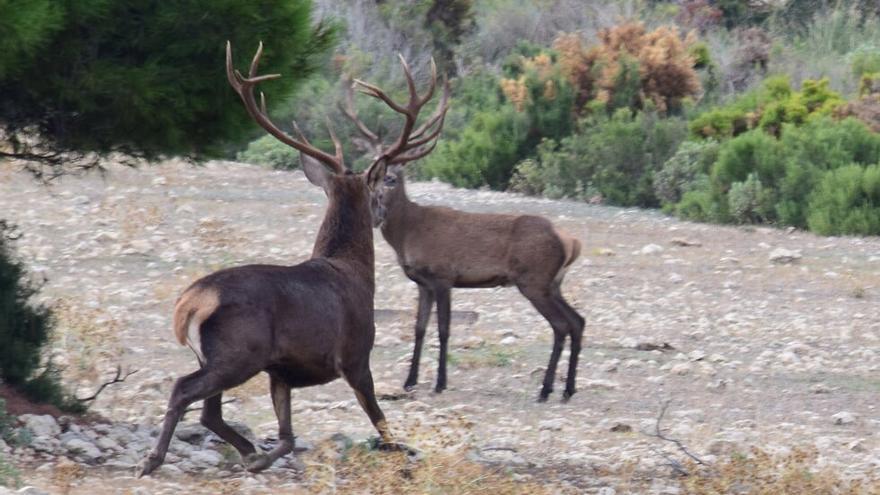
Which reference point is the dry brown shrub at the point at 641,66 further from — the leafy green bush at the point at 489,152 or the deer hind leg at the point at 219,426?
the deer hind leg at the point at 219,426

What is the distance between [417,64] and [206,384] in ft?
84.0

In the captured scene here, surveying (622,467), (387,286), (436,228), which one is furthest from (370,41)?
(622,467)

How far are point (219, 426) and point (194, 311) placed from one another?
2.50 ft

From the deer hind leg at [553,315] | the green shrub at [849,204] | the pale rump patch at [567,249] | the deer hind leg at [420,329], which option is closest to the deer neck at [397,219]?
the deer hind leg at [420,329]

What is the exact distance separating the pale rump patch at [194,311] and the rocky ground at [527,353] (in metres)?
0.71

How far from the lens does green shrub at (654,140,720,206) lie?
23344mm

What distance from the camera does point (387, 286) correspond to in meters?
16.3

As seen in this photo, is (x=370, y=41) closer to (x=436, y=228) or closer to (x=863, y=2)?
(x=863, y=2)

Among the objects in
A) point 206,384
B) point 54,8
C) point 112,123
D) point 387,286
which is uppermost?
point 54,8

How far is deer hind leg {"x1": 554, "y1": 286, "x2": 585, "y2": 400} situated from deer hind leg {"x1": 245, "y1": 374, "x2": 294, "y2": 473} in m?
3.61

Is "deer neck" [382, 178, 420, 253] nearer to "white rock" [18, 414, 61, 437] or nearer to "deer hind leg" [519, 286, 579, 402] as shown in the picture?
"deer hind leg" [519, 286, 579, 402]

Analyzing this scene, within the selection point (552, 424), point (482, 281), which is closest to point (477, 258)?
point (482, 281)

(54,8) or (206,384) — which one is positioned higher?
(54,8)

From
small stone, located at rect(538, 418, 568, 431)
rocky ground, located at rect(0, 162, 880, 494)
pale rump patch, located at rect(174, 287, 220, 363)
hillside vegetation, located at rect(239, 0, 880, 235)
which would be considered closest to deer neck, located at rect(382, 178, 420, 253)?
rocky ground, located at rect(0, 162, 880, 494)
